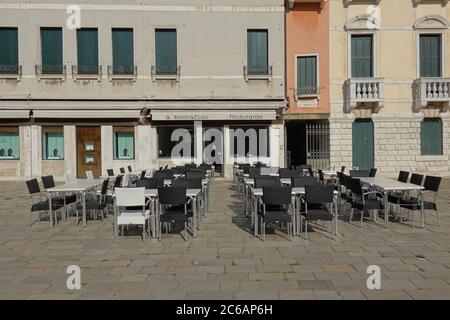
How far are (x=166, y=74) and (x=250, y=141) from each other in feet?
16.2

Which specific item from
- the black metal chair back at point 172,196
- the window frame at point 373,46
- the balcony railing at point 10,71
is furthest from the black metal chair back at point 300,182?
the balcony railing at point 10,71

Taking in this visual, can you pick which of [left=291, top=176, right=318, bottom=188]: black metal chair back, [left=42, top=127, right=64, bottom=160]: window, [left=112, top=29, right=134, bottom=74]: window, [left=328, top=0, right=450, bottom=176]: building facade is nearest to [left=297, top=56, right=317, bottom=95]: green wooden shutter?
[left=328, top=0, right=450, bottom=176]: building facade

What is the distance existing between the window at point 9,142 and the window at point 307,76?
13123 millimetres

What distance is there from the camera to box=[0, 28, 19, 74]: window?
18.8m

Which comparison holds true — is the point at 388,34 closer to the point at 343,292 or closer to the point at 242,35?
the point at 242,35

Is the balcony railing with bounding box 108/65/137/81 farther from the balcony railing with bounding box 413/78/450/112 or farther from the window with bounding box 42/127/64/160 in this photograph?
the balcony railing with bounding box 413/78/450/112

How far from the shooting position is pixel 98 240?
734 cm

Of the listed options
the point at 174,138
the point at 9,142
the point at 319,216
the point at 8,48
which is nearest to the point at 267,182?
the point at 319,216

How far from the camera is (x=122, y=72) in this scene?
19.2 meters

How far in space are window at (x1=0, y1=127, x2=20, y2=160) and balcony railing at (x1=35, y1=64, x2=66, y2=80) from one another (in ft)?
9.03

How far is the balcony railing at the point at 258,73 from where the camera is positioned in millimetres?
19422

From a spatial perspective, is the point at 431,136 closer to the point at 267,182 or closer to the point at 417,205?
the point at 417,205

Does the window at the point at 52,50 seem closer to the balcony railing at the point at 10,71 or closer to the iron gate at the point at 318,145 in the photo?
the balcony railing at the point at 10,71
